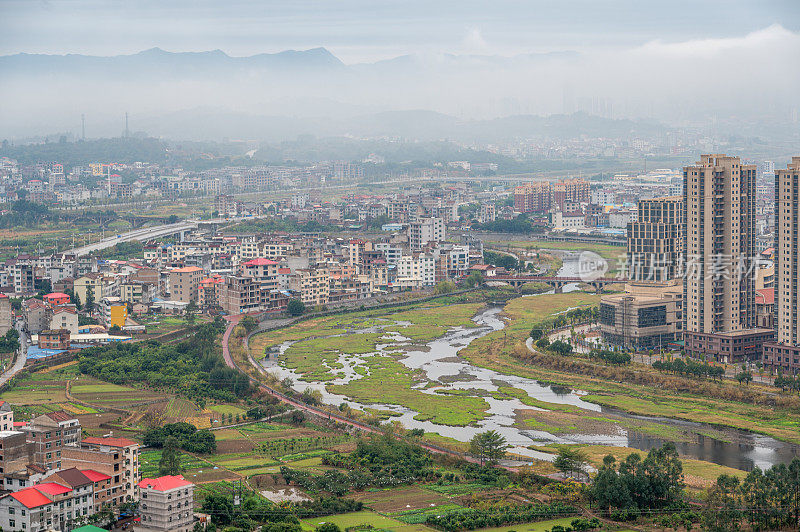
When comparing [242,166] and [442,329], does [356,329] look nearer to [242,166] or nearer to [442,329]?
[442,329]

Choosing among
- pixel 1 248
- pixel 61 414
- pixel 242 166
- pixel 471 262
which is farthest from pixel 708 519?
pixel 242 166

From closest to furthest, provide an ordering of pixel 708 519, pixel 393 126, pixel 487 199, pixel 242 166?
1. pixel 708 519
2. pixel 487 199
3. pixel 242 166
4. pixel 393 126

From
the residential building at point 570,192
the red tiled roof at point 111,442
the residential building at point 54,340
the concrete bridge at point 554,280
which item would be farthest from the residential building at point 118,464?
the residential building at point 570,192

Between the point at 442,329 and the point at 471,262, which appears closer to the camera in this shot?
the point at 442,329

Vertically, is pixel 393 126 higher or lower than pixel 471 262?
higher

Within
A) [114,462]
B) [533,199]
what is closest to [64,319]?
[114,462]

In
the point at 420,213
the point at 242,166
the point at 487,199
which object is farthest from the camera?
the point at 242,166
